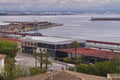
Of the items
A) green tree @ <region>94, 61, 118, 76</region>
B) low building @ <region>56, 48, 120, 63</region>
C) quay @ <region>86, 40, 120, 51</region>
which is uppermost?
green tree @ <region>94, 61, 118, 76</region>

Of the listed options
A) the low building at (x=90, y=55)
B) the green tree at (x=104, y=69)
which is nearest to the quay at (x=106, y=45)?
the low building at (x=90, y=55)

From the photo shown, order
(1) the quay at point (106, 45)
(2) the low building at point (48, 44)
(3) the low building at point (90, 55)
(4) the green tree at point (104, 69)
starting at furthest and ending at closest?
(1) the quay at point (106, 45) → (2) the low building at point (48, 44) → (3) the low building at point (90, 55) → (4) the green tree at point (104, 69)

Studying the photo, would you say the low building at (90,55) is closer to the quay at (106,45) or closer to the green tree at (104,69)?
the green tree at (104,69)

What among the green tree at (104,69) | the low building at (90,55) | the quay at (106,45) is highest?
the green tree at (104,69)

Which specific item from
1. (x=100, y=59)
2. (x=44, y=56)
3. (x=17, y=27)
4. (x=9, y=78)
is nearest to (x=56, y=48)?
(x=100, y=59)

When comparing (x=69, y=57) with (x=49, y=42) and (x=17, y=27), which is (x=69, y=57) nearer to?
(x=49, y=42)

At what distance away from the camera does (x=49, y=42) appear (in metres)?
65.7

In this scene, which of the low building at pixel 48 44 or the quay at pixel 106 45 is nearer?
the low building at pixel 48 44

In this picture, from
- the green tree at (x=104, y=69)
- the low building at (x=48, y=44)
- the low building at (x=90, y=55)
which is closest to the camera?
the green tree at (x=104, y=69)

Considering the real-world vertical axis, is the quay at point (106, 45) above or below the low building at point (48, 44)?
below

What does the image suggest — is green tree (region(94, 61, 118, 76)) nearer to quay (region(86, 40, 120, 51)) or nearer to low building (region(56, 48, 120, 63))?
low building (region(56, 48, 120, 63))

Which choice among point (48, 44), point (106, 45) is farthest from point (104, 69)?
point (106, 45)

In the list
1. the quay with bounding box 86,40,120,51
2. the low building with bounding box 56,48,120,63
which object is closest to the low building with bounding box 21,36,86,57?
the low building with bounding box 56,48,120,63

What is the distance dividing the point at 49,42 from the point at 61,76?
1679 inches
